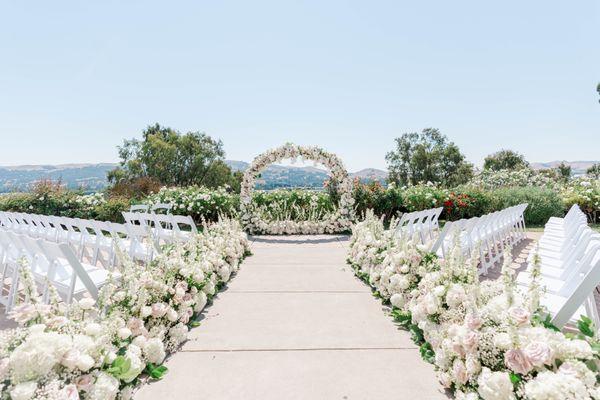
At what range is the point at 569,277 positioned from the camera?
354 cm

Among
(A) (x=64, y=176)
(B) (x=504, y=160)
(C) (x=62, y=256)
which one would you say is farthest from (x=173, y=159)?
(B) (x=504, y=160)

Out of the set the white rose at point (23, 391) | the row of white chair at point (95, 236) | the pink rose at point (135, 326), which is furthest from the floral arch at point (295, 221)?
the white rose at point (23, 391)

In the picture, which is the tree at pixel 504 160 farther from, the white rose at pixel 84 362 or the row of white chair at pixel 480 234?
the white rose at pixel 84 362

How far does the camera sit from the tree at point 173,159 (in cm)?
3919

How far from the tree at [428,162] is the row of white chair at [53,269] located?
43.7 metres

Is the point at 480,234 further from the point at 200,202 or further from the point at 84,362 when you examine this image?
the point at 200,202

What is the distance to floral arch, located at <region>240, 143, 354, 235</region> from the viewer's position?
33.3 feet

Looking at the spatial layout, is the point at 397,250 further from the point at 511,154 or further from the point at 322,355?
the point at 511,154

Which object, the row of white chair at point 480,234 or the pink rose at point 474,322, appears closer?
the pink rose at point 474,322

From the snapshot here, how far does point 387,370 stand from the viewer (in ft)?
9.29

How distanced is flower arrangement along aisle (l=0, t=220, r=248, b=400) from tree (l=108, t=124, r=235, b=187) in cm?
3697

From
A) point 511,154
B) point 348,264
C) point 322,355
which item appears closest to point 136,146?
point 348,264

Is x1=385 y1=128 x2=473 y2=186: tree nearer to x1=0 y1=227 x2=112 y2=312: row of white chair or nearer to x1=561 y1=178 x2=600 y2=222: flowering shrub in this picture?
x1=561 y1=178 x2=600 y2=222: flowering shrub

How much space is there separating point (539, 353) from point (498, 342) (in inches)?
9.1
